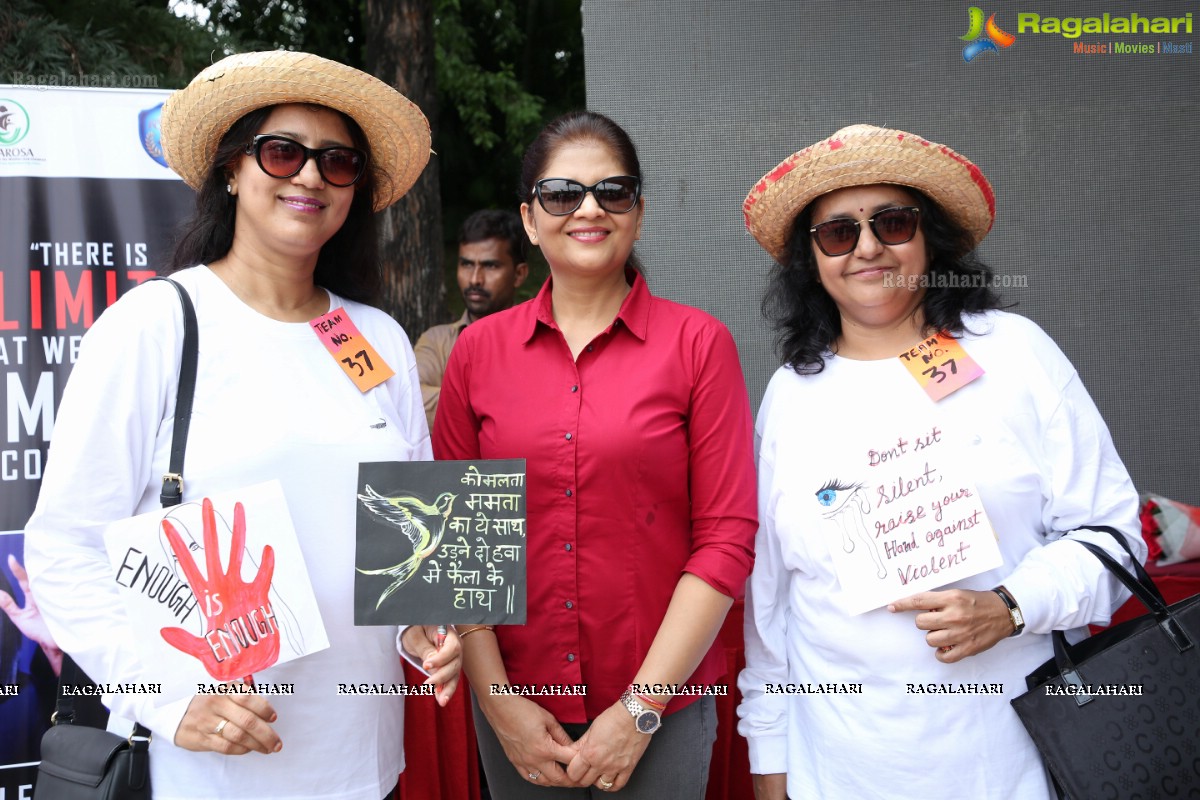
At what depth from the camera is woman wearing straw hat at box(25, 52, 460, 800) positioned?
1.70 metres

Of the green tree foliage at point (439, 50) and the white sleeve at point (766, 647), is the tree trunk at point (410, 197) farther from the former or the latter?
the white sleeve at point (766, 647)

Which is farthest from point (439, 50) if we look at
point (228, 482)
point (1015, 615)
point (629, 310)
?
point (1015, 615)

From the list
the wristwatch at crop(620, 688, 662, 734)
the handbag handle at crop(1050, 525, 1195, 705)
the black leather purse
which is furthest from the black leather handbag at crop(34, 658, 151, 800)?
the handbag handle at crop(1050, 525, 1195, 705)

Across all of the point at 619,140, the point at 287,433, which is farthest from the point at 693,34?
the point at 287,433

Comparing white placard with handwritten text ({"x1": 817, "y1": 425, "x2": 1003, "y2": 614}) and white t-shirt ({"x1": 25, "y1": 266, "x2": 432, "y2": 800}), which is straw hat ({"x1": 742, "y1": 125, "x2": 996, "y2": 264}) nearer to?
white placard with handwritten text ({"x1": 817, "y1": 425, "x2": 1003, "y2": 614})

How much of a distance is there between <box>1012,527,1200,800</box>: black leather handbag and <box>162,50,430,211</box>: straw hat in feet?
6.05

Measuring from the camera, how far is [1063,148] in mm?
4512

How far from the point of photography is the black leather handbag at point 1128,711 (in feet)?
5.86

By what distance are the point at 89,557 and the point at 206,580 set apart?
23 centimetres

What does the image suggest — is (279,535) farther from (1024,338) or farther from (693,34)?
(693,34)

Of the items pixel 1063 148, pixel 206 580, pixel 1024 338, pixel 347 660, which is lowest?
pixel 347 660

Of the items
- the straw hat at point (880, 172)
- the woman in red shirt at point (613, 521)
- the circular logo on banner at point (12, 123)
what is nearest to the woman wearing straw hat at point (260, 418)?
the woman in red shirt at point (613, 521)

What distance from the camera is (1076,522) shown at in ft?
6.42

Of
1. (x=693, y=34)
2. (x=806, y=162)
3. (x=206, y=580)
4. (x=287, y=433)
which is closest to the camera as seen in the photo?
(x=206, y=580)
